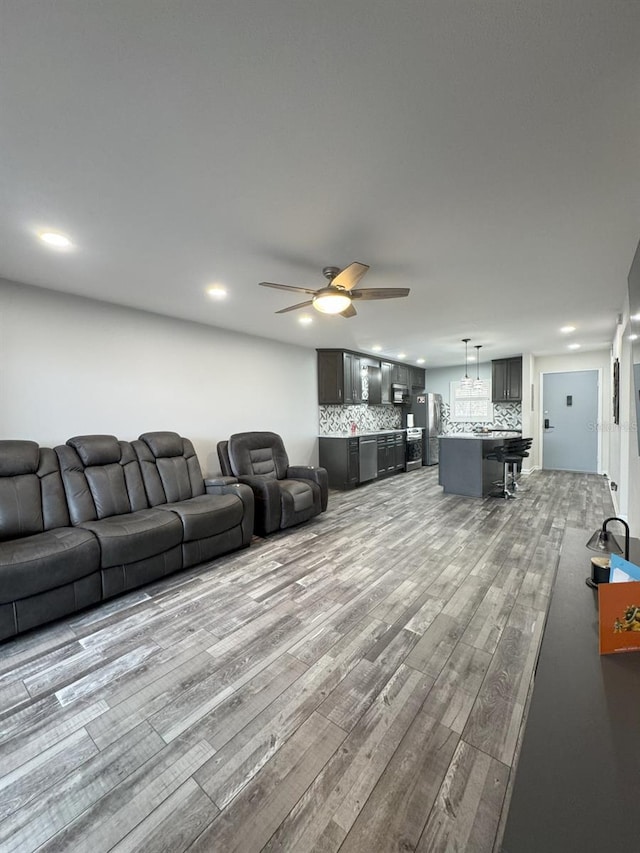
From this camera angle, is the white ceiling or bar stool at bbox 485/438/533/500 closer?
the white ceiling

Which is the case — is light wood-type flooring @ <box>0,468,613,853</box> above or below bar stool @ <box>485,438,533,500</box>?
below

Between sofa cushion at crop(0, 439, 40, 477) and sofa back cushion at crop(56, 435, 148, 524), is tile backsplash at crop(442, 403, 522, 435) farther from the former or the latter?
sofa cushion at crop(0, 439, 40, 477)

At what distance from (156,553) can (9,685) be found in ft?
3.51

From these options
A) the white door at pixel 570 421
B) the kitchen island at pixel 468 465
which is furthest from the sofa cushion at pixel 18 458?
the white door at pixel 570 421

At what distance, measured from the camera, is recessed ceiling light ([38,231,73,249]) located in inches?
91.0

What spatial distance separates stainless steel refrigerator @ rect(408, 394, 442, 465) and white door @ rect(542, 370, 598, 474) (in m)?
2.18

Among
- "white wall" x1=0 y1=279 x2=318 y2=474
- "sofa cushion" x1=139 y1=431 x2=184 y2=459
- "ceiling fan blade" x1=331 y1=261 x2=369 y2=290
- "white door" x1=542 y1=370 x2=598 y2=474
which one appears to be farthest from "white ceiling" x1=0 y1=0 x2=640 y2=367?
"white door" x1=542 y1=370 x2=598 y2=474

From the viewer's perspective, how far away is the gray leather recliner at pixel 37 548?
2123mm

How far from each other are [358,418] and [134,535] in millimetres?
5165

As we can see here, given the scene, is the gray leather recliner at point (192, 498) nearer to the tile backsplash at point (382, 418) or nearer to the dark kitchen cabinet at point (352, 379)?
the tile backsplash at point (382, 418)

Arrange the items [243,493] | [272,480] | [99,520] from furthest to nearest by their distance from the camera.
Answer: [272,480] → [243,493] → [99,520]

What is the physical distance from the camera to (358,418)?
723 centimetres

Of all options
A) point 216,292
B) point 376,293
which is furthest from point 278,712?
point 216,292

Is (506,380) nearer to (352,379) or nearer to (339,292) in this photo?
(352,379)
